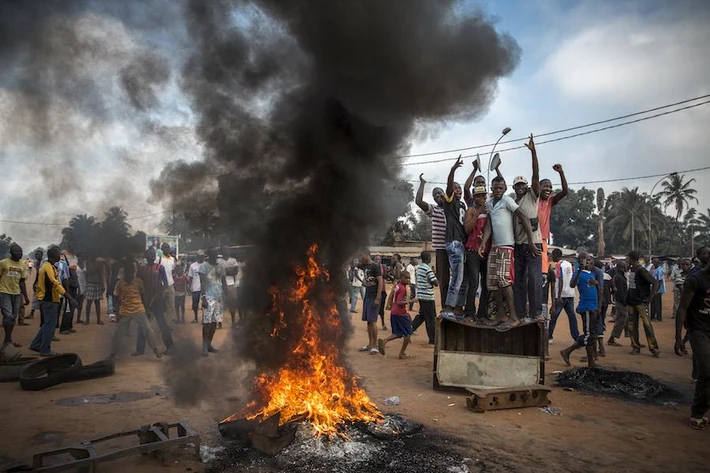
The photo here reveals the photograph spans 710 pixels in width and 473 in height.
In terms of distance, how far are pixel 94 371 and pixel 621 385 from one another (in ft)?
28.7

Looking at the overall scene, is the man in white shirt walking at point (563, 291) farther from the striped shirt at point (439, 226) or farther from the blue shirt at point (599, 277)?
the striped shirt at point (439, 226)

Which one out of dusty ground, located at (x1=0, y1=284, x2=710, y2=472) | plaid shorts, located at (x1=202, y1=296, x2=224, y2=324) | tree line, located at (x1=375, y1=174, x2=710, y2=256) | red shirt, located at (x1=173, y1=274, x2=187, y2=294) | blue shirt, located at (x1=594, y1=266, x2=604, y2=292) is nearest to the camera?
dusty ground, located at (x1=0, y1=284, x2=710, y2=472)

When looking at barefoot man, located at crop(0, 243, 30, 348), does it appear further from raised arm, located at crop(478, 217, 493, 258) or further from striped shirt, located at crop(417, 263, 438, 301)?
raised arm, located at crop(478, 217, 493, 258)

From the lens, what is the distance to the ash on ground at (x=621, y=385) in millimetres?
7355

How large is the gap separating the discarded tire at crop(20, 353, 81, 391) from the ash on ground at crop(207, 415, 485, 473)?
4228mm

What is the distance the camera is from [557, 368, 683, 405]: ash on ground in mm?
7355

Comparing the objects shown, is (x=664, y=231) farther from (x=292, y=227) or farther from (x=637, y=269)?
(x=292, y=227)

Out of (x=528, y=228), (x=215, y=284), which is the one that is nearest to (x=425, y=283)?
(x=528, y=228)

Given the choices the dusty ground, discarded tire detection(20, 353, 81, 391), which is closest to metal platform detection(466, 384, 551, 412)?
the dusty ground

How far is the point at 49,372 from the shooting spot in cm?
787

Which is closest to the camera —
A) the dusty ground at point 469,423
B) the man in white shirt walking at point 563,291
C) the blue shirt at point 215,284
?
the dusty ground at point 469,423

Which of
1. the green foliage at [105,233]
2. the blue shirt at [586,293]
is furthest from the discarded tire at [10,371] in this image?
the blue shirt at [586,293]

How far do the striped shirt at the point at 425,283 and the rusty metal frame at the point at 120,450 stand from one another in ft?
21.9

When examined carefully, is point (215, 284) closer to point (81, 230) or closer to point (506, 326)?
point (81, 230)
